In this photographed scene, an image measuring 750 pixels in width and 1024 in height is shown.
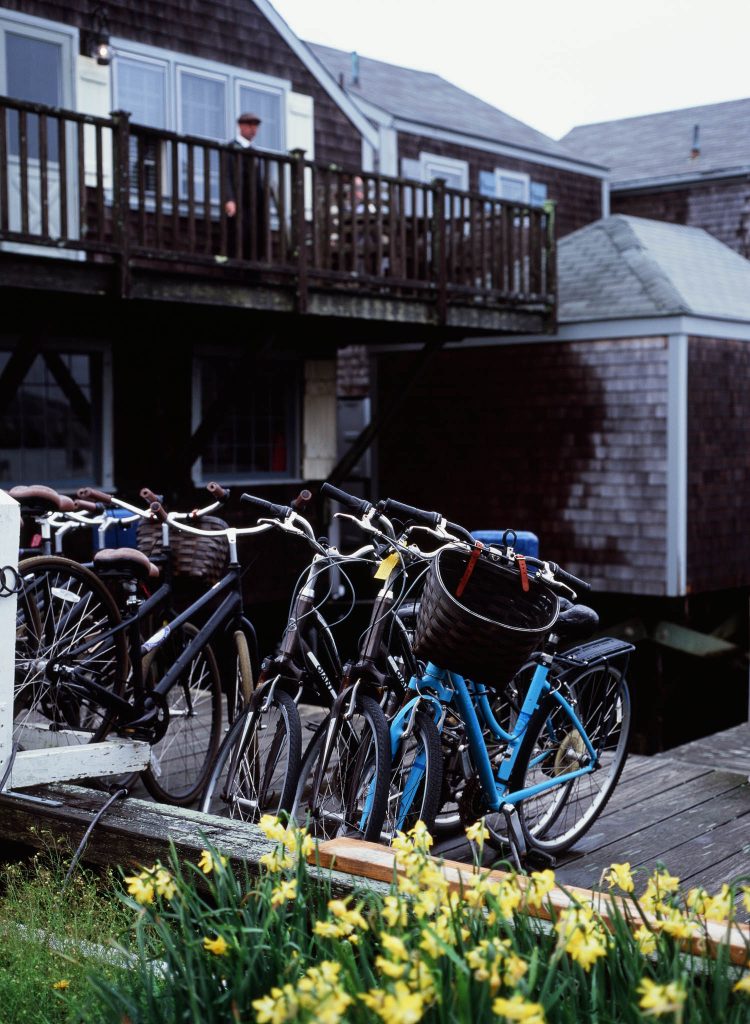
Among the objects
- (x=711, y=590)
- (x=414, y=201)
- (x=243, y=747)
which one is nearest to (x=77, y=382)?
(x=414, y=201)

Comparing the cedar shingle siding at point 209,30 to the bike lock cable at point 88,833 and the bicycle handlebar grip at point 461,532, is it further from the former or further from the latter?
the bike lock cable at point 88,833

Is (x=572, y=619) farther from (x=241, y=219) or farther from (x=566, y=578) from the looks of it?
(x=241, y=219)

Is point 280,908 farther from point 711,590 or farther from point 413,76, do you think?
point 413,76

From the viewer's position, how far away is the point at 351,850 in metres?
3.18

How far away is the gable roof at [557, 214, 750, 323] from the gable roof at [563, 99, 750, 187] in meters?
6.22

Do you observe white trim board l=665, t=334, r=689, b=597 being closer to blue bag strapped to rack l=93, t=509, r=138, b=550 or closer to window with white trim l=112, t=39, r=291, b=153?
window with white trim l=112, t=39, r=291, b=153

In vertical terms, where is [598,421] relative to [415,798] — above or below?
above

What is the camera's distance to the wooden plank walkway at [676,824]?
14.4 feet

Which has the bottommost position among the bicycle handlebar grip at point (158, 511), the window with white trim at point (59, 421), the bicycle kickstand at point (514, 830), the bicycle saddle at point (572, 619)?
the bicycle kickstand at point (514, 830)

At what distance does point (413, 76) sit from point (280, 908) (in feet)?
70.7

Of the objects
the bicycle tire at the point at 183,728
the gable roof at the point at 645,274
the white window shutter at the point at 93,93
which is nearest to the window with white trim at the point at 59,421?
the white window shutter at the point at 93,93

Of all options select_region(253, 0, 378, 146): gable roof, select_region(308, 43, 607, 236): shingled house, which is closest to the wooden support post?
select_region(253, 0, 378, 146): gable roof

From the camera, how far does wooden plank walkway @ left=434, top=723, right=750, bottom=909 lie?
439 centimetres

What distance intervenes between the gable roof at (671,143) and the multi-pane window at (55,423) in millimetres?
13039
